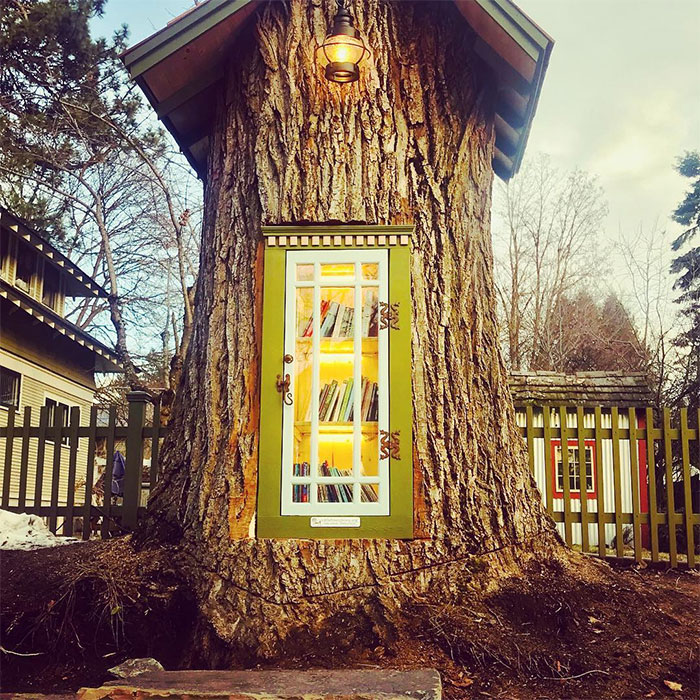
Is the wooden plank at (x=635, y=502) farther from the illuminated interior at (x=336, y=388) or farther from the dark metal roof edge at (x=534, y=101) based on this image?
the illuminated interior at (x=336, y=388)

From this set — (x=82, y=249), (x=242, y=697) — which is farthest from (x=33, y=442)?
(x=242, y=697)

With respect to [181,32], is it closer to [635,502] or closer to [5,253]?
[635,502]

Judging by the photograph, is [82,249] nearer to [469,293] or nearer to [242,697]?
[469,293]

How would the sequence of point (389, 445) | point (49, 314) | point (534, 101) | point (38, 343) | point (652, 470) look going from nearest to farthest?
point (389, 445), point (534, 101), point (652, 470), point (49, 314), point (38, 343)

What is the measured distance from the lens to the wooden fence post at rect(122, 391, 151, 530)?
28.0 ft

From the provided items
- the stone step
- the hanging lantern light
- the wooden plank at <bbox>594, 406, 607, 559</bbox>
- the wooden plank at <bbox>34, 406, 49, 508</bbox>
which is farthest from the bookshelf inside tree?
the wooden plank at <bbox>34, 406, 49, 508</bbox>

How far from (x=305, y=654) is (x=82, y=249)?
22.3 metres

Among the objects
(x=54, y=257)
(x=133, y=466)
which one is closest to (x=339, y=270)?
(x=133, y=466)

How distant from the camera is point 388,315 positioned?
559 cm

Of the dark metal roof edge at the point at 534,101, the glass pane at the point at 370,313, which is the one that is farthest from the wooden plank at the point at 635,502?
the glass pane at the point at 370,313

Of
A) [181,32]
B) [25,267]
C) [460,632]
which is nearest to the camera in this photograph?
[460,632]

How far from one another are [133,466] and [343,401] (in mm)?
4014

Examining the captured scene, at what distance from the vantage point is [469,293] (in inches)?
232

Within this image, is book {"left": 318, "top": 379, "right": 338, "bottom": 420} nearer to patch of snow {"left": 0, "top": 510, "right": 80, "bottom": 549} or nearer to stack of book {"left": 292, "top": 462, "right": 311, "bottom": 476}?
stack of book {"left": 292, "top": 462, "right": 311, "bottom": 476}
